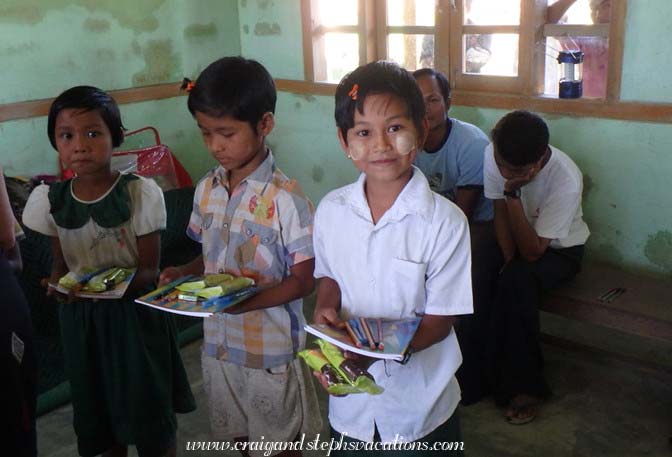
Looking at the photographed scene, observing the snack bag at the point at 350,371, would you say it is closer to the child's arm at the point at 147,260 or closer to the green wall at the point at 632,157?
the child's arm at the point at 147,260

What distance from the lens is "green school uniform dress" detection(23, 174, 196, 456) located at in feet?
6.47

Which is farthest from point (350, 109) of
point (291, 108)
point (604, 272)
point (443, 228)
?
point (291, 108)

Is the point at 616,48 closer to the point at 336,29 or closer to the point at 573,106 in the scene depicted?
the point at 573,106

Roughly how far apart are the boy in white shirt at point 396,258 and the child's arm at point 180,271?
0.46 m

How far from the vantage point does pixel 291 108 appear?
4.05 m

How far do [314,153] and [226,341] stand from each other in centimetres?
229

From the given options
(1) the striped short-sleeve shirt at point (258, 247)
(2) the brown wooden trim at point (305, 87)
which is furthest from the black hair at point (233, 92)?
(2) the brown wooden trim at point (305, 87)

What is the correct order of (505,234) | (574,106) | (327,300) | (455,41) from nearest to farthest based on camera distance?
(327,300), (505,234), (574,106), (455,41)

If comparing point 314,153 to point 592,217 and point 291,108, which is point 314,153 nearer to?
point 291,108

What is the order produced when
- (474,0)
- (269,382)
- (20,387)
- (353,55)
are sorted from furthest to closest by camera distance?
→ (353,55), (474,0), (269,382), (20,387)

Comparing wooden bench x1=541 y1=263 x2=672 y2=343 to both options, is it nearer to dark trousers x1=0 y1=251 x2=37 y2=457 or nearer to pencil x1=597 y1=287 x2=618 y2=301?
pencil x1=597 y1=287 x2=618 y2=301

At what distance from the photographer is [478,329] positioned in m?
2.70

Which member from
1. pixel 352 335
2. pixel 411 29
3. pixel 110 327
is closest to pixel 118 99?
pixel 411 29

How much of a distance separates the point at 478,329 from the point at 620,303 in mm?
515
